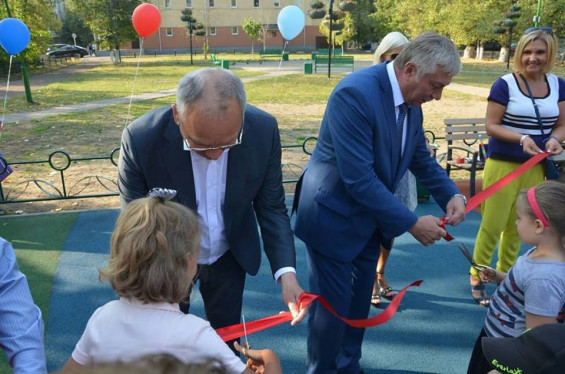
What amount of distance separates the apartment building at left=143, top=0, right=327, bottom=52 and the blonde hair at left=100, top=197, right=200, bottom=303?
179ft

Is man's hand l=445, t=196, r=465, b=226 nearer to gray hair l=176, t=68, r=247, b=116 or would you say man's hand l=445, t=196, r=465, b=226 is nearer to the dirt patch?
gray hair l=176, t=68, r=247, b=116

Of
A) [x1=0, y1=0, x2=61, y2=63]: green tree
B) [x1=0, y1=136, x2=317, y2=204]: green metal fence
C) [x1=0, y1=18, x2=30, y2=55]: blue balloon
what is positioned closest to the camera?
[x1=0, y1=136, x2=317, y2=204]: green metal fence

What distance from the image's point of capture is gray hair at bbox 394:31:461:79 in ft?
7.41

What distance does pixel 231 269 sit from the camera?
252 cm

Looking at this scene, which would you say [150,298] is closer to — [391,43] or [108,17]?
[391,43]

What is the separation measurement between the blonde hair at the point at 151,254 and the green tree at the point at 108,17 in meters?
36.4

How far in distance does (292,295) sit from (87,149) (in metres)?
8.57

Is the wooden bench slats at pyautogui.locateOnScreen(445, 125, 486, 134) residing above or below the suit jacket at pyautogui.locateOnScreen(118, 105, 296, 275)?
below

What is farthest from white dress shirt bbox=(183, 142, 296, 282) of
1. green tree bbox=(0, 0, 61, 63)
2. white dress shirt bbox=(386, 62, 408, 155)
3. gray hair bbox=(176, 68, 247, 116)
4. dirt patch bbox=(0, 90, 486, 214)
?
green tree bbox=(0, 0, 61, 63)

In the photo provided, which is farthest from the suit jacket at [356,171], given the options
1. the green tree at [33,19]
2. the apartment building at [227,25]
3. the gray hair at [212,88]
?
the apartment building at [227,25]

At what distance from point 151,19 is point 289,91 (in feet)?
21.1

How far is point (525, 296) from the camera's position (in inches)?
86.1

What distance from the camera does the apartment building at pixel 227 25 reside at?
5428 cm

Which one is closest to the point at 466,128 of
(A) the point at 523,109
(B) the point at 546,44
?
(A) the point at 523,109
